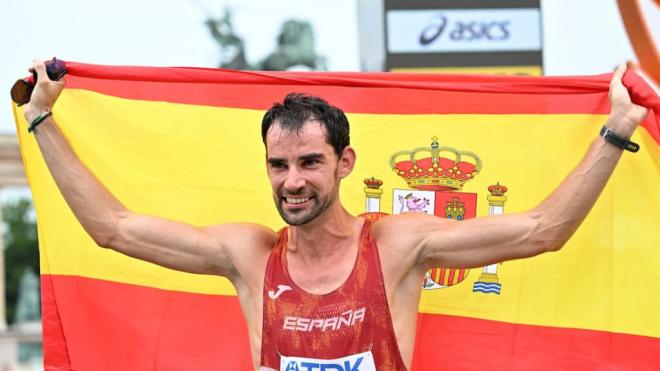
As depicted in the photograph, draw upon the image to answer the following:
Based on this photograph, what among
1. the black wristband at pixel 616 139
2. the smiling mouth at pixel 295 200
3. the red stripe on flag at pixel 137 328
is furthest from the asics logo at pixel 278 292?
the black wristband at pixel 616 139

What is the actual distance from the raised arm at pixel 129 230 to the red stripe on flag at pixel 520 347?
973 millimetres

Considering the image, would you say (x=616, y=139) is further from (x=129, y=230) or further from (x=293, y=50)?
(x=293, y=50)

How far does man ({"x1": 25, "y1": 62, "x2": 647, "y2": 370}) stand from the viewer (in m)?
4.23

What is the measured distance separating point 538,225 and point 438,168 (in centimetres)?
100

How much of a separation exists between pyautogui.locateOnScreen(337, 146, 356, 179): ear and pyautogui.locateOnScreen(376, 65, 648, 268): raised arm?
33cm

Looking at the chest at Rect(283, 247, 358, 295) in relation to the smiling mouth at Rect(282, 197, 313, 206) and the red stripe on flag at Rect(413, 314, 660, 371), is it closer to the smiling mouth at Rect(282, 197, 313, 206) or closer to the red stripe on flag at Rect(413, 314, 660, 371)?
the smiling mouth at Rect(282, 197, 313, 206)

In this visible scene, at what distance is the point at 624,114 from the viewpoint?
418 cm

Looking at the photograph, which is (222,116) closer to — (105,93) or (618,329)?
(105,93)

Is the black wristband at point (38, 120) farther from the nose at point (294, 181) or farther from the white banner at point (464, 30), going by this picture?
the white banner at point (464, 30)

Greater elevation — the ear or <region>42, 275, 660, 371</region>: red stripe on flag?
the ear

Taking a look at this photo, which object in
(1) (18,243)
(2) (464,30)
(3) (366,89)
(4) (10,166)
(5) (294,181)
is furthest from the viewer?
(1) (18,243)

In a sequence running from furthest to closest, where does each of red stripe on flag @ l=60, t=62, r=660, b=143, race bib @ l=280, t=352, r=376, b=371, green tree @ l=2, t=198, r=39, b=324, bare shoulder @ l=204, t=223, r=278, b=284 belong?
green tree @ l=2, t=198, r=39, b=324, red stripe on flag @ l=60, t=62, r=660, b=143, bare shoulder @ l=204, t=223, r=278, b=284, race bib @ l=280, t=352, r=376, b=371

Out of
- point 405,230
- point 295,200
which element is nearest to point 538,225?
point 405,230

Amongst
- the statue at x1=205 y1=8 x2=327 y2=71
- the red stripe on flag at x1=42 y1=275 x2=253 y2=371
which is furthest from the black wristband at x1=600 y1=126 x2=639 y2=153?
the statue at x1=205 y1=8 x2=327 y2=71
